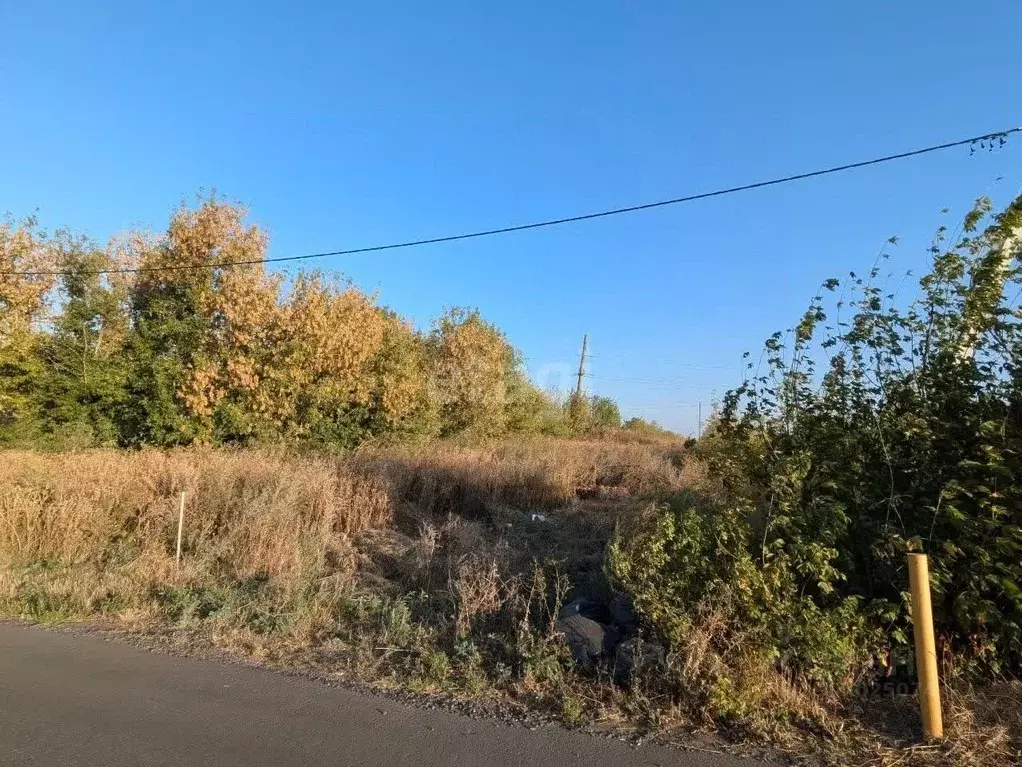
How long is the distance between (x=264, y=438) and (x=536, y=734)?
723 inches

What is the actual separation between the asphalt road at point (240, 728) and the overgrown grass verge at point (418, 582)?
37 cm

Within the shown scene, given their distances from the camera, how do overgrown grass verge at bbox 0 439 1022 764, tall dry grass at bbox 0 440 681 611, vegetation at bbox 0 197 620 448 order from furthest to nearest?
vegetation at bbox 0 197 620 448 → tall dry grass at bbox 0 440 681 611 → overgrown grass verge at bbox 0 439 1022 764

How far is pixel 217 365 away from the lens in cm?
2075

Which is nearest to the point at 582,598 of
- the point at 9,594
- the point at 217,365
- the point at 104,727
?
the point at 104,727

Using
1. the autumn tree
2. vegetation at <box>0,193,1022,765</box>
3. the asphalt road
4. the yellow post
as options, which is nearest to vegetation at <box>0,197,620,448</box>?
the autumn tree

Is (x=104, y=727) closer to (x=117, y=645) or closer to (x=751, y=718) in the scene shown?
(x=117, y=645)

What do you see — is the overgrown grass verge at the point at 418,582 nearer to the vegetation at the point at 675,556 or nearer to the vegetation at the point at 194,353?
the vegetation at the point at 675,556

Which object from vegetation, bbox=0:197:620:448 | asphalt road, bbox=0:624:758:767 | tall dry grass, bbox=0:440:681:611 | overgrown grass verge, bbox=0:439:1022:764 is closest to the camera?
asphalt road, bbox=0:624:758:767

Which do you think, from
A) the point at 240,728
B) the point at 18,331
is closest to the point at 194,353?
the point at 18,331

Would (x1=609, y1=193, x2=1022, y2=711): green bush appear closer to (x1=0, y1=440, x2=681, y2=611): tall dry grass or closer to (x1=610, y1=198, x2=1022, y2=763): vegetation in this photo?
(x1=610, y1=198, x2=1022, y2=763): vegetation

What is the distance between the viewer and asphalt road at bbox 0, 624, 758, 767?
3.58m

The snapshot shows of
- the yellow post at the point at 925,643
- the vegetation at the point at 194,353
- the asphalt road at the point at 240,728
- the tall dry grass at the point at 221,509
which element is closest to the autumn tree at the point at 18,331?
the vegetation at the point at 194,353

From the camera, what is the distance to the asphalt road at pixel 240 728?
3.58 metres

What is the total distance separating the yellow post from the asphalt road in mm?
1110
